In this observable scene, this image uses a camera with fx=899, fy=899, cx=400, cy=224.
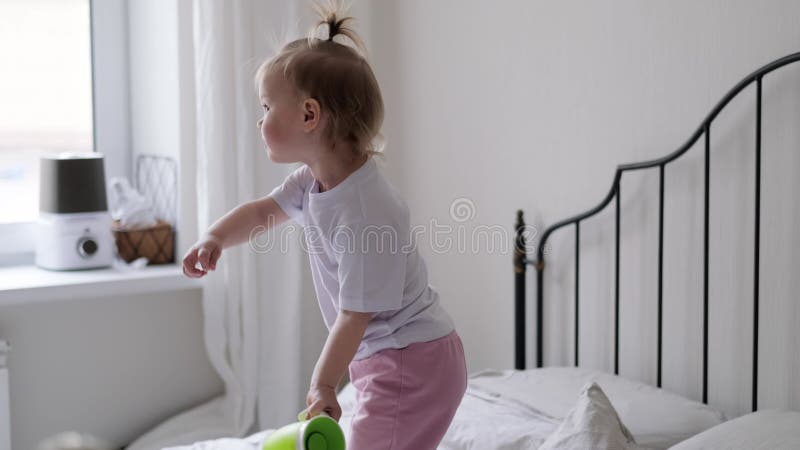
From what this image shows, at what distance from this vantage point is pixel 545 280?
2256mm

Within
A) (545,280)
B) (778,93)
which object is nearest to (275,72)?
(778,93)

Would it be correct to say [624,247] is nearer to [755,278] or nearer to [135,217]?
[755,278]

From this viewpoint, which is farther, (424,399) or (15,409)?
(15,409)

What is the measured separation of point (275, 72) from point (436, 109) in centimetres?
122

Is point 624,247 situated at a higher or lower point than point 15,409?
higher

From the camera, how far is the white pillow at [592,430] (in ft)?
4.69

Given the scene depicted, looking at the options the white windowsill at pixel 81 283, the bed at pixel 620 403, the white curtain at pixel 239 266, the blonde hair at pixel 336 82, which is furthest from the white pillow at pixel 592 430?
the white windowsill at pixel 81 283

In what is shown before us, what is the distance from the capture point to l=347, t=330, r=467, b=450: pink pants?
54.9 inches

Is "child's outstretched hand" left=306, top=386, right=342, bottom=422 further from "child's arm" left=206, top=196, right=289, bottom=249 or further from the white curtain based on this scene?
the white curtain

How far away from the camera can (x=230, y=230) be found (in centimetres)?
147

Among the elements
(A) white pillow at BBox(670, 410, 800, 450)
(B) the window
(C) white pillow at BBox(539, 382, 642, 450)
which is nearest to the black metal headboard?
(A) white pillow at BBox(670, 410, 800, 450)

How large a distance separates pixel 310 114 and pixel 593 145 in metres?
0.93

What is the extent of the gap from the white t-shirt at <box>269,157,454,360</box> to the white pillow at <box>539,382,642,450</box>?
257 millimetres

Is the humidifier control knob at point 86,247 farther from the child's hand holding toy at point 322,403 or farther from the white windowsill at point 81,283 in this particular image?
the child's hand holding toy at point 322,403
